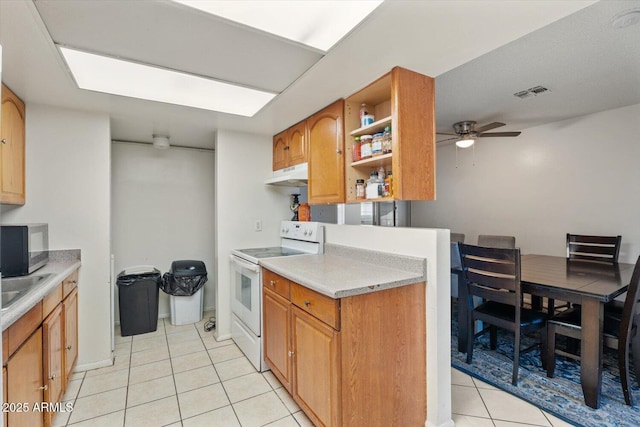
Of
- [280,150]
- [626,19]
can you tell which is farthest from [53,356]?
[626,19]

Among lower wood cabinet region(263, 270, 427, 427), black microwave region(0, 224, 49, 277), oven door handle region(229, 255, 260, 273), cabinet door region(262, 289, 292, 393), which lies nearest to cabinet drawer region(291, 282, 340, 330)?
lower wood cabinet region(263, 270, 427, 427)

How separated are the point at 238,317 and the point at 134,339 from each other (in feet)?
3.77

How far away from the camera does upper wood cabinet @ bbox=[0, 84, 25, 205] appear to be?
6.40 ft

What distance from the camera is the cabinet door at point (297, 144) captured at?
2775mm

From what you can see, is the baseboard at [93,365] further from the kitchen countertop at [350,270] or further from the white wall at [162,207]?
the kitchen countertop at [350,270]

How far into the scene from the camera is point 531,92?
2.72 metres

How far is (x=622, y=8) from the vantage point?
160 centimetres

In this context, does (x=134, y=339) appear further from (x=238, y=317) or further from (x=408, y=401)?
(x=408, y=401)

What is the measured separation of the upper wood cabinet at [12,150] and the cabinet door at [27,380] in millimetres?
995

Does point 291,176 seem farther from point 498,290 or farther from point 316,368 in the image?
point 498,290

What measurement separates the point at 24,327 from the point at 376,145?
2.03 meters

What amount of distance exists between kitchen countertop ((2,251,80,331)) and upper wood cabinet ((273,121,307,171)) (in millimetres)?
1894

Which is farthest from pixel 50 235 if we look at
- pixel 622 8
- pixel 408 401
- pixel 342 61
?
pixel 622 8

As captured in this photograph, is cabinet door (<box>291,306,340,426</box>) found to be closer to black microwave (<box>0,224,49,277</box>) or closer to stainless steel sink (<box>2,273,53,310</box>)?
stainless steel sink (<box>2,273,53,310</box>)
